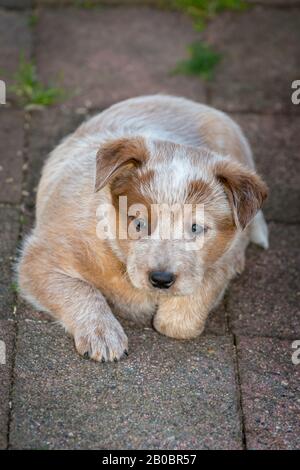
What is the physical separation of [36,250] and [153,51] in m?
3.30

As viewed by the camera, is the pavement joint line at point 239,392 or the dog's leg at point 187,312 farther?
the dog's leg at point 187,312

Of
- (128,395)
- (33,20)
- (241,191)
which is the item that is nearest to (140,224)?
(241,191)

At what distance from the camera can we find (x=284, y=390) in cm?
485

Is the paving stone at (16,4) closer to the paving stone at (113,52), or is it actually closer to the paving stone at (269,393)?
the paving stone at (113,52)

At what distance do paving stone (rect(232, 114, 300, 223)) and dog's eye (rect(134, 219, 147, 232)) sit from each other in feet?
5.94

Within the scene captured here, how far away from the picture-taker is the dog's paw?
487cm

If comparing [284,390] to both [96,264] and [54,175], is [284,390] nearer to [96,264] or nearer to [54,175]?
[96,264]

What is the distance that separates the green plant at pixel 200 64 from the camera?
778 cm

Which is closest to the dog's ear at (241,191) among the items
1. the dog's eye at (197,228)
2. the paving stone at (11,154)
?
the dog's eye at (197,228)

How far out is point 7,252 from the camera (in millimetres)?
5703

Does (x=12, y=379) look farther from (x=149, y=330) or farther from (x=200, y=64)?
(x=200, y=64)

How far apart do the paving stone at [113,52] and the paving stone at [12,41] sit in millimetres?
129

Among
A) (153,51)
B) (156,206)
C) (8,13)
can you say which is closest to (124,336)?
(156,206)

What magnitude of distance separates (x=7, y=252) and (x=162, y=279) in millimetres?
1493
